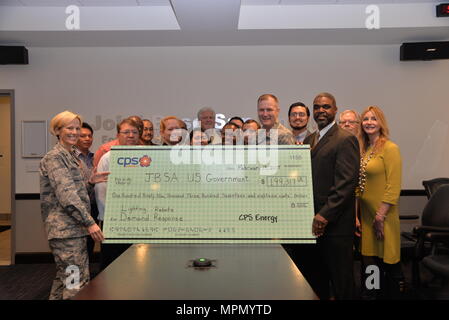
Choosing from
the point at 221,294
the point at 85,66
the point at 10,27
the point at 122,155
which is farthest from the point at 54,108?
the point at 221,294

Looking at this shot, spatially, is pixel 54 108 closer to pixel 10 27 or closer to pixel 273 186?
pixel 10 27

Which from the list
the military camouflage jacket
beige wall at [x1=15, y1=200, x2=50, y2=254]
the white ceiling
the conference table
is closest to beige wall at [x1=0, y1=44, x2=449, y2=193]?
beige wall at [x1=15, y1=200, x2=50, y2=254]

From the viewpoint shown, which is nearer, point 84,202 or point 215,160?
point 215,160

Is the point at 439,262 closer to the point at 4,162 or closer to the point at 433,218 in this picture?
the point at 433,218

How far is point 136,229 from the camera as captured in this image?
1.95 m

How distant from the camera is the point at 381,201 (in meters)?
2.83

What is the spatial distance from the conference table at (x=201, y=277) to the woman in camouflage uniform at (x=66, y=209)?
0.72 metres

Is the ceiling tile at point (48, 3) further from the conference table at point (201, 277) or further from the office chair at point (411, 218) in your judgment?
the office chair at point (411, 218)

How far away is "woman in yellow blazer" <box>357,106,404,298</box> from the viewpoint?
9.22 ft

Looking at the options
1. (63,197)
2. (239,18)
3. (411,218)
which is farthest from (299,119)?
(63,197)

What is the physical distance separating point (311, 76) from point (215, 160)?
3180 mm

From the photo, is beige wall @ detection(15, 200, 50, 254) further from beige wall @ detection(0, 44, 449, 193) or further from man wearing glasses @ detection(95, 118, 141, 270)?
man wearing glasses @ detection(95, 118, 141, 270)

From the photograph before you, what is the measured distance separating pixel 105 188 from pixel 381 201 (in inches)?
86.1

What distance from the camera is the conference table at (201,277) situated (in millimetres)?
1263
